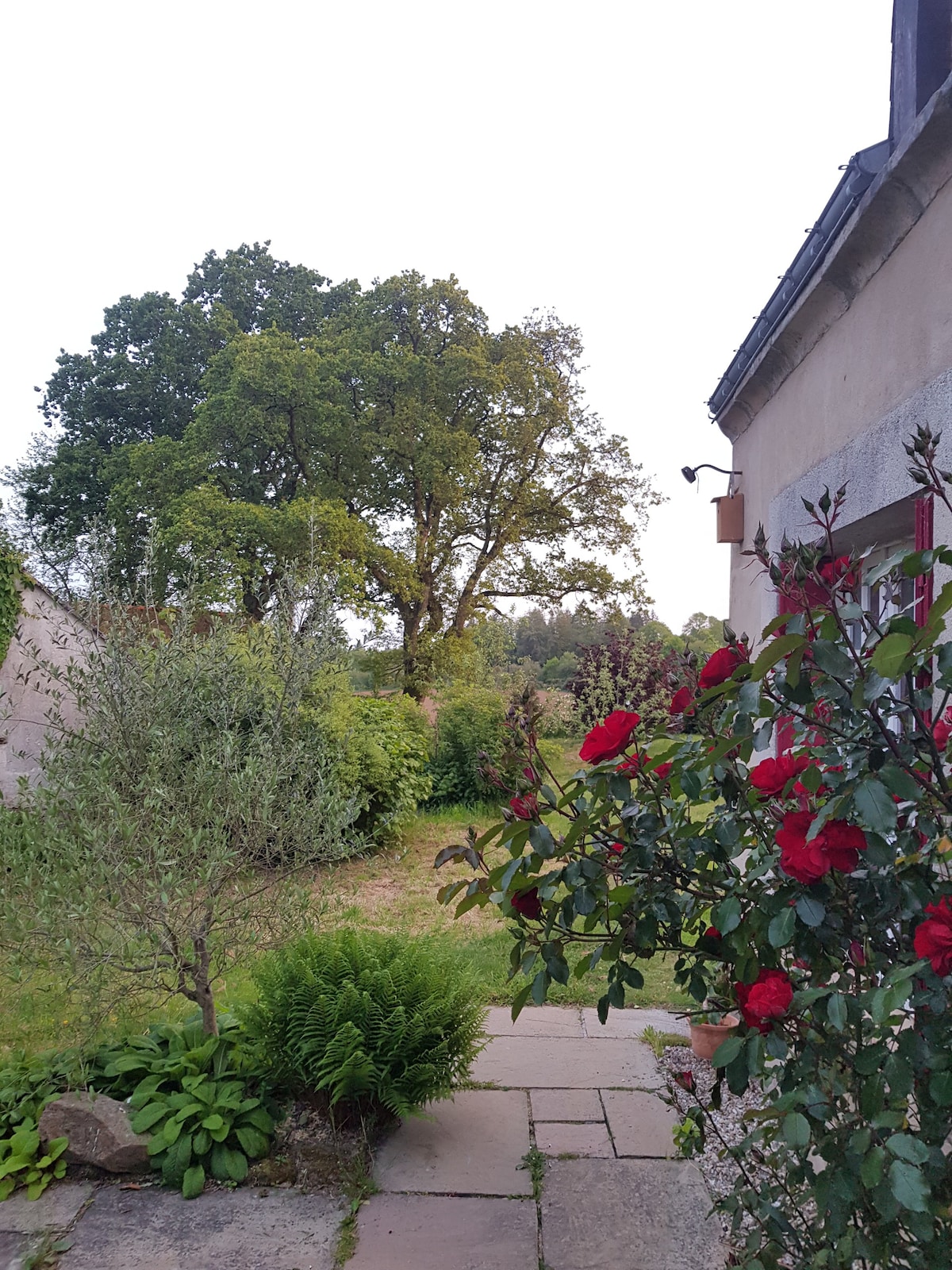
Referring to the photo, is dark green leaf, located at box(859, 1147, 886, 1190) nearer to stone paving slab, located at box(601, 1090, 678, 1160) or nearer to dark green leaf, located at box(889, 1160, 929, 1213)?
dark green leaf, located at box(889, 1160, 929, 1213)

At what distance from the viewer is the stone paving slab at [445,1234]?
211 centimetres

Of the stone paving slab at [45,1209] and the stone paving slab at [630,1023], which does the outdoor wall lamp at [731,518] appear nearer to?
the stone paving slab at [630,1023]

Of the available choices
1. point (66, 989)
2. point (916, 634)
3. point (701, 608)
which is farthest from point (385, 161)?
point (701, 608)

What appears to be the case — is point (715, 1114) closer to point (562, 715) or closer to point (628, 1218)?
point (628, 1218)

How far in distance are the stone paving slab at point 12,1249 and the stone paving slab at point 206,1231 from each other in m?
0.10

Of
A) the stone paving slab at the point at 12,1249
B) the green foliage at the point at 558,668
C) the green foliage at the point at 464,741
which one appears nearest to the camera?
the stone paving slab at the point at 12,1249

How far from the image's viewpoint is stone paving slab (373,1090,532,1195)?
248cm

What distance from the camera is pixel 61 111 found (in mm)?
5781

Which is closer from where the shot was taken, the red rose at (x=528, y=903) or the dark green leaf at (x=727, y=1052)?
the dark green leaf at (x=727, y=1052)

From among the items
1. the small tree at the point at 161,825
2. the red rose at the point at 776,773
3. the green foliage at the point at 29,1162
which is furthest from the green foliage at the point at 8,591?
the red rose at the point at 776,773

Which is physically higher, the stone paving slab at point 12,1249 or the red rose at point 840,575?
the red rose at point 840,575

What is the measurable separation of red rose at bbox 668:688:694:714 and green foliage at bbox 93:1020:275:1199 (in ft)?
6.67

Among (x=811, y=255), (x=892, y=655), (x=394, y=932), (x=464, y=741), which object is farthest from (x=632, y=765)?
(x=464, y=741)

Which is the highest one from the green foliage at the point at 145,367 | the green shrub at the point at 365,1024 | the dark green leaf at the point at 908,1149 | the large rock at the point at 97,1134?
the green foliage at the point at 145,367
